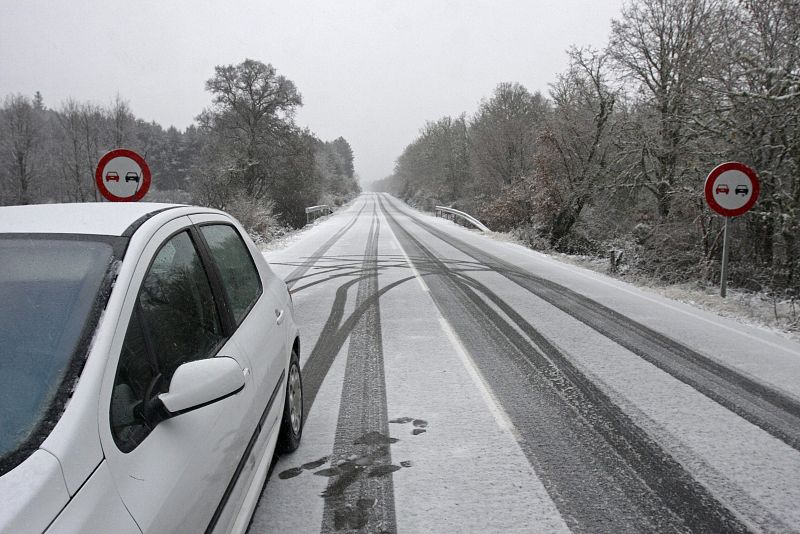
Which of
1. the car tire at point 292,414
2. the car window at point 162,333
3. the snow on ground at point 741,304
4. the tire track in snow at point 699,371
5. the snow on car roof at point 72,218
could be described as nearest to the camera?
the car window at point 162,333

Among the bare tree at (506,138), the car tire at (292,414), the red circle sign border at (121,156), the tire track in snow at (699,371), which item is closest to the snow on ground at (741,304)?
the tire track in snow at (699,371)

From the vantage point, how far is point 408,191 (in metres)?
94.0

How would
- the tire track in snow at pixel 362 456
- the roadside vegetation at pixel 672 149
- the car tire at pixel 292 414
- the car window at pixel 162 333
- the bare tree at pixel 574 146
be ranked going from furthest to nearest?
the bare tree at pixel 574 146
the roadside vegetation at pixel 672 149
the car tire at pixel 292 414
the tire track in snow at pixel 362 456
the car window at pixel 162 333

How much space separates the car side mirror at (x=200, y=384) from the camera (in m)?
1.60

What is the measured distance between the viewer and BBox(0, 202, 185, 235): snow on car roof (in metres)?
2.00

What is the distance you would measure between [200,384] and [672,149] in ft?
53.8

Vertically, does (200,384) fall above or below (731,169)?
below

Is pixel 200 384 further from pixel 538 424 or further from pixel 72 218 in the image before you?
pixel 538 424

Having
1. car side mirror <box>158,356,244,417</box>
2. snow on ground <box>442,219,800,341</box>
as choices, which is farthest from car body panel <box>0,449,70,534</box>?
snow on ground <box>442,219,800,341</box>

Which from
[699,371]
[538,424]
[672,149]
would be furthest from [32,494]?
[672,149]

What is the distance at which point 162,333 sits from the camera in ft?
6.30

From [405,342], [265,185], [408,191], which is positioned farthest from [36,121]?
[408,191]

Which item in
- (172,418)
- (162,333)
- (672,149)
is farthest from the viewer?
(672,149)

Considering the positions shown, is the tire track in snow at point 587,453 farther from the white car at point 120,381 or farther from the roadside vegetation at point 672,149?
the roadside vegetation at point 672,149
